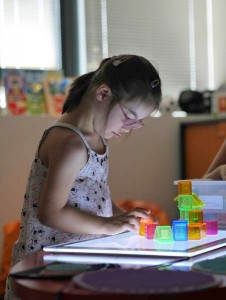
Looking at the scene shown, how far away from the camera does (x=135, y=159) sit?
11.8 feet

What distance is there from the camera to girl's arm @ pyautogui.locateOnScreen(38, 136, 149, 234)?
1.25 metres

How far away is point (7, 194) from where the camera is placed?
3041mm

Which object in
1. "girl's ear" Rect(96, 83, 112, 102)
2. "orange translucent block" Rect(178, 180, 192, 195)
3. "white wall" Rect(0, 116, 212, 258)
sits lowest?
"white wall" Rect(0, 116, 212, 258)

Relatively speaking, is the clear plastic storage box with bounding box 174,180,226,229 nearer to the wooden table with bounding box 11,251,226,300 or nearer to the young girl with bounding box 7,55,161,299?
the young girl with bounding box 7,55,161,299

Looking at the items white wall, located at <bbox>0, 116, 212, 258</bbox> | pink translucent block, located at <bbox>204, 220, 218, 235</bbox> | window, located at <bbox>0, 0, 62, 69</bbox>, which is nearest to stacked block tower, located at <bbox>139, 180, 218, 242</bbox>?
pink translucent block, located at <bbox>204, 220, 218, 235</bbox>

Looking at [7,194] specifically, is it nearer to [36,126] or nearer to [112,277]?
[36,126]

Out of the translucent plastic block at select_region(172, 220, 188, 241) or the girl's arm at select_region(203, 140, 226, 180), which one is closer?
the translucent plastic block at select_region(172, 220, 188, 241)

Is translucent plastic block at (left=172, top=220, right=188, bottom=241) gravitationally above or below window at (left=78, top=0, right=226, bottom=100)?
below

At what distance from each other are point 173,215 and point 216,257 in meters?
2.69

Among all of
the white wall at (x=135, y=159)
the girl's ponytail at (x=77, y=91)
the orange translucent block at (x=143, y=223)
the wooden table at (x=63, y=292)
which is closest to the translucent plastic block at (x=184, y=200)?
the orange translucent block at (x=143, y=223)

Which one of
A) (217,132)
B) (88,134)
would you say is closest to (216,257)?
(88,134)

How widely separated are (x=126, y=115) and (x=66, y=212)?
0.93 feet

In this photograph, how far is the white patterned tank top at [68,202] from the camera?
1382mm

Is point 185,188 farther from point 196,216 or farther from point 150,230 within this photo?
point 150,230
